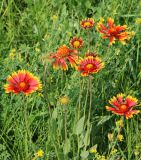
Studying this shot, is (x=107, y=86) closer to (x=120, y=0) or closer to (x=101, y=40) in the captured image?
(x=101, y=40)

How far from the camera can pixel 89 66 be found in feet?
5.96

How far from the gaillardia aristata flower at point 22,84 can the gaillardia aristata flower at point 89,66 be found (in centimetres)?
20

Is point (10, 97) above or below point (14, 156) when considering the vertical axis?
above

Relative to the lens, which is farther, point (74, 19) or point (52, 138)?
point (74, 19)

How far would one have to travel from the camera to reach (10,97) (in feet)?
7.47

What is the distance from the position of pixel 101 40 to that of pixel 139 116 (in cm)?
51

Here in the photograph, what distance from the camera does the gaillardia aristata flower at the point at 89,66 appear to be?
5.88 ft

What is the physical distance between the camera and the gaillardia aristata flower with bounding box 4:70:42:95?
164 centimetres

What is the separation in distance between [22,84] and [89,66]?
0.31 m

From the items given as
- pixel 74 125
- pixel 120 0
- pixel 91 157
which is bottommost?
pixel 91 157

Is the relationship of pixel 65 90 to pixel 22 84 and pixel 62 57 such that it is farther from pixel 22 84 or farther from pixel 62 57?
pixel 22 84

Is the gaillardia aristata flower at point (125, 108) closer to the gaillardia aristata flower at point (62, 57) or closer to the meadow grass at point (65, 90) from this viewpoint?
the meadow grass at point (65, 90)

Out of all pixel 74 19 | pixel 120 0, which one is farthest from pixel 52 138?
pixel 120 0

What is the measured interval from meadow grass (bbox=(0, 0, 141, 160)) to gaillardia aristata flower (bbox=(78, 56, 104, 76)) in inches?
2.9
